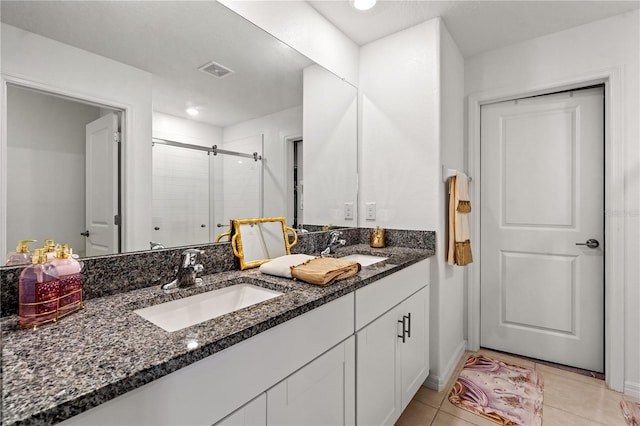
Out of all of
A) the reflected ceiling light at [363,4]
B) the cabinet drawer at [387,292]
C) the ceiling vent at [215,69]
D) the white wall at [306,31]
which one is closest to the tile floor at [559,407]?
the cabinet drawer at [387,292]

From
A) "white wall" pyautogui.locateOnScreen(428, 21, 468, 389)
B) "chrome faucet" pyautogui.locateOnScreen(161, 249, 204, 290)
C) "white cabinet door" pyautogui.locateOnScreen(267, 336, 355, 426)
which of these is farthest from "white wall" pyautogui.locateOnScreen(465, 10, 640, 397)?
"chrome faucet" pyautogui.locateOnScreen(161, 249, 204, 290)

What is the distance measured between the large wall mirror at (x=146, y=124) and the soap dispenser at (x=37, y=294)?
0.59 ft

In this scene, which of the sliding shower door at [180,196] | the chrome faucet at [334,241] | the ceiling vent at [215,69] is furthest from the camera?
the chrome faucet at [334,241]

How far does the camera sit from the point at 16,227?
0.88 m

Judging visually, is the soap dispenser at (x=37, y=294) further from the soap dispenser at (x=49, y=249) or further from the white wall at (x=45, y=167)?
the white wall at (x=45, y=167)

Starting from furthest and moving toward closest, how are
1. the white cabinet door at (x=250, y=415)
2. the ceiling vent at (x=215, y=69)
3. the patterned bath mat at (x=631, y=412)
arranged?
the patterned bath mat at (x=631, y=412) < the ceiling vent at (x=215, y=69) < the white cabinet door at (x=250, y=415)

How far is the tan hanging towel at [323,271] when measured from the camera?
1.16 metres

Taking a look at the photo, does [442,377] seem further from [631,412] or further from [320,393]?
[320,393]

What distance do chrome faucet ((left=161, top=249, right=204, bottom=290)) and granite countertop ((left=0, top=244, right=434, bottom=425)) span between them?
0.06 metres

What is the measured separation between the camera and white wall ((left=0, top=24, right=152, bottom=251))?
865 millimetres

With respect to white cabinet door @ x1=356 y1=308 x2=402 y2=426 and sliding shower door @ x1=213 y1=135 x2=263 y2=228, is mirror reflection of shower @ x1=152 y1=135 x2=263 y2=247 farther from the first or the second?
white cabinet door @ x1=356 y1=308 x2=402 y2=426

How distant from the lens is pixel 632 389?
1.92 m

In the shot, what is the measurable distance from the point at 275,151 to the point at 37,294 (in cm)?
120

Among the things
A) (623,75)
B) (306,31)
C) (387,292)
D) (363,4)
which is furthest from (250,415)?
(623,75)
